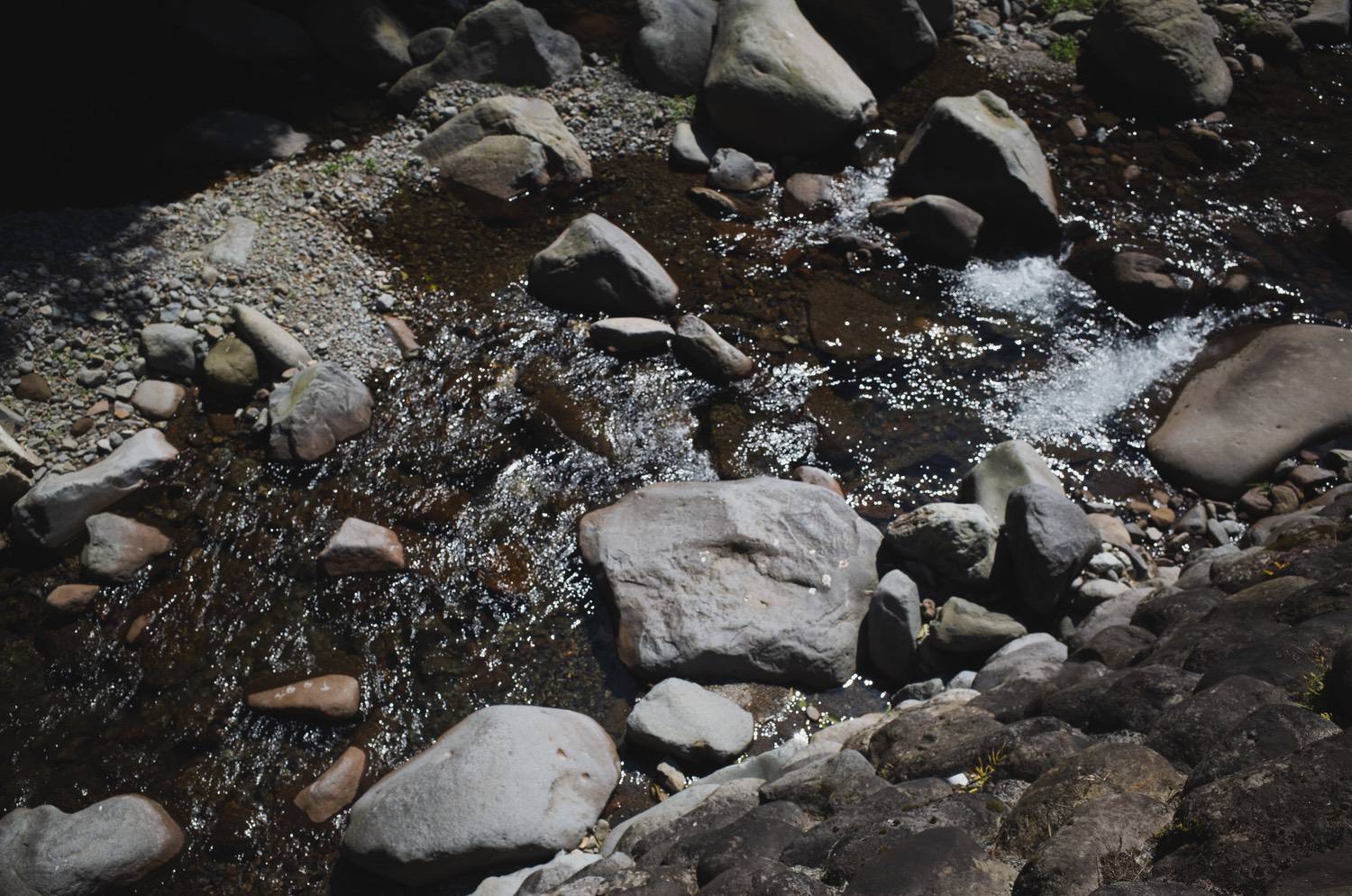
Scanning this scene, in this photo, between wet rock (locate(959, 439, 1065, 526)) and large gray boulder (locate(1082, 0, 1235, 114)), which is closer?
wet rock (locate(959, 439, 1065, 526))

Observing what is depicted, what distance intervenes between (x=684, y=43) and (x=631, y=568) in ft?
21.6

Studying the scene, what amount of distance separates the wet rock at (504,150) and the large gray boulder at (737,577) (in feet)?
13.3

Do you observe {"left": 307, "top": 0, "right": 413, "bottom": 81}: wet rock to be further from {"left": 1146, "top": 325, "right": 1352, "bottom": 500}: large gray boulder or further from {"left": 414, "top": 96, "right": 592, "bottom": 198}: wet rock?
{"left": 1146, "top": 325, "right": 1352, "bottom": 500}: large gray boulder

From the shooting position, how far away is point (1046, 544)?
214 inches

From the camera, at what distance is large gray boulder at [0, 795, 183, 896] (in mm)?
4367

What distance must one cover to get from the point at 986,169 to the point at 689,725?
615 centimetres

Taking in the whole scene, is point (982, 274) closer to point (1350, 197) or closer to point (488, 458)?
point (1350, 197)

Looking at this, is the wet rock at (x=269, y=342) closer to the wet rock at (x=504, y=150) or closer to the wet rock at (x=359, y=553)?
the wet rock at (x=359, y=553)

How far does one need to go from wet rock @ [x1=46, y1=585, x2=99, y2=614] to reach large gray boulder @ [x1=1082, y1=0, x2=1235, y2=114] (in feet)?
37.1

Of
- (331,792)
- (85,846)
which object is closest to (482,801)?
(331,792)

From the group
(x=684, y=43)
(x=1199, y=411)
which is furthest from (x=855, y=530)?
(x=684, y=43)

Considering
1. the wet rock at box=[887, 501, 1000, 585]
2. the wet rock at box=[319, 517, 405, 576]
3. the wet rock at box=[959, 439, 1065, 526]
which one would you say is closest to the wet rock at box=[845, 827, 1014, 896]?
the wet rock at box=[887, 501, 1000, 585]

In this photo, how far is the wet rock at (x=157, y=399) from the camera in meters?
6.50

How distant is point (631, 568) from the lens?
18.8 feet
